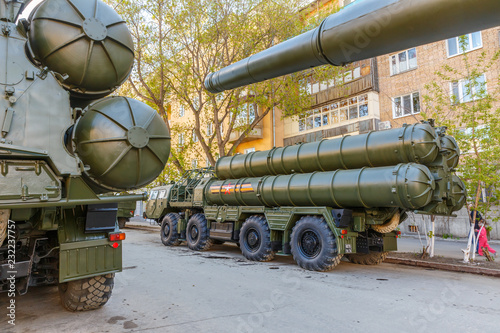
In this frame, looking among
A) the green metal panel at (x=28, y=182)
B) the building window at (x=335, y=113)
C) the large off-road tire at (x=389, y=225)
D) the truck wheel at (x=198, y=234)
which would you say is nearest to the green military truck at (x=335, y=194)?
the large off-road tire at (x=389, y=225)

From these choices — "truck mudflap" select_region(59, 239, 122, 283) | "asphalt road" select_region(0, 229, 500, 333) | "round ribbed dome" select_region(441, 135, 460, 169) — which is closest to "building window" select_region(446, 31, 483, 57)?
"round ribbed dome" select_region(441, 135, 460, 169)

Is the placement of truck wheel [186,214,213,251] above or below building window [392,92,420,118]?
below

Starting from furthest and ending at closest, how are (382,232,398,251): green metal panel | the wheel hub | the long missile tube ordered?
(382,232,398,251): green metal panel < the wheel hub < the long missile tube

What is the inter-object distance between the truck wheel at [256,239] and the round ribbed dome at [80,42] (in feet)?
21.2

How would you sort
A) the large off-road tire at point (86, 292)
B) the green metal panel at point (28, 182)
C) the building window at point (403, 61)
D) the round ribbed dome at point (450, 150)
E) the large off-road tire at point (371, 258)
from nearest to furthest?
the green metal panel at point (28, 182)
the large off-road tire at point (86, 292)
the round ribbed dome at point (450, 150)
the large off-road tire at point (371, 258)
the building window at point (403, 61)

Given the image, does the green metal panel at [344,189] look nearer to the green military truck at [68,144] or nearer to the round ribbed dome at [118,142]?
the green military truck at [68,144]

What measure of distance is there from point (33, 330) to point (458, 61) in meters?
19.4

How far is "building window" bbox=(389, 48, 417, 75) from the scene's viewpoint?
19.1 metres

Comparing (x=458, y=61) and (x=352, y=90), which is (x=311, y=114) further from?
(x=458, y=61)

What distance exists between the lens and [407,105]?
1933 cm

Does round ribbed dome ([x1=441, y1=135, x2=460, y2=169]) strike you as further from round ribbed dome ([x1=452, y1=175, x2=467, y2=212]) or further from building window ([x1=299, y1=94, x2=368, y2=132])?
building window ([x1=299, y1=94, x2=368, y2=132])

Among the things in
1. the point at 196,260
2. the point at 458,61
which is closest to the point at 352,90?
the point at 458,61

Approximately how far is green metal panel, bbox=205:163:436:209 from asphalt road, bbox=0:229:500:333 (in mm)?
1706

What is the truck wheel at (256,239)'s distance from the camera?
10016 mm
